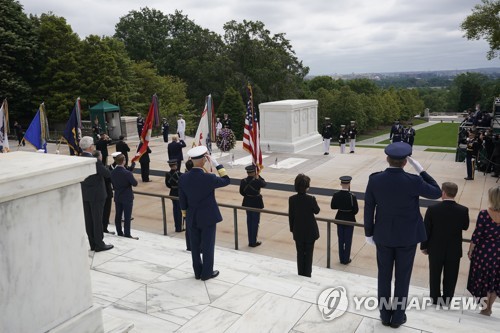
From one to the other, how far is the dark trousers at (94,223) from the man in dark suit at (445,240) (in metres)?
4.47

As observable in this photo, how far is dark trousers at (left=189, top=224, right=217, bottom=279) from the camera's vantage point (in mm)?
5113

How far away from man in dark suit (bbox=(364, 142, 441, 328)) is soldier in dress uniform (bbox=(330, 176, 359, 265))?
286 cm

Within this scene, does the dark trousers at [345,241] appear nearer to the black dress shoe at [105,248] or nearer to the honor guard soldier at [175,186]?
the honor guard soldier at [175,186]

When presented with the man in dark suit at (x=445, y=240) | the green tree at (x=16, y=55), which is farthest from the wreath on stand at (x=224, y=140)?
the green tree at (x=16, y=55)

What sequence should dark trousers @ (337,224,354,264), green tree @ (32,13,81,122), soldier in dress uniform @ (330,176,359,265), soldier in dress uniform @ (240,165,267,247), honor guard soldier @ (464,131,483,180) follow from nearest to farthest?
soldier in dress uniform @ (330,176,359,265)
dark trousers @ (337,224,354,264)
soldier in dress uniform @ (240,165,267,247)
honor guard soldier @ (464,131,483,180)
green tree @ (32,13,81,122)

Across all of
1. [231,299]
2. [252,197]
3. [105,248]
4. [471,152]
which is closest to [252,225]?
[252,197]

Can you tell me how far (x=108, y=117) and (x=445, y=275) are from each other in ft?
71.9

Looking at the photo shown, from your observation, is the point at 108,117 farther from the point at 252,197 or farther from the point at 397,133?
the point at 252,197

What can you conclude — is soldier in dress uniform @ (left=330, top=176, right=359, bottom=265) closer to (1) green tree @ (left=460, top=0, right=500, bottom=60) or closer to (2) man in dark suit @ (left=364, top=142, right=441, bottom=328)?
(2) man in dark suit @ (left=364, top=142, right=441, bottom=328)

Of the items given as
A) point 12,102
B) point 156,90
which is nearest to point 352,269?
point 12,102

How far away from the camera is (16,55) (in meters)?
29.5

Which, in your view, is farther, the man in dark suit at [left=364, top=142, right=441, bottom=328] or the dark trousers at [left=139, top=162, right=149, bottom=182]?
the dark trousers at [left=139, top=162, right=149, bottom=182]

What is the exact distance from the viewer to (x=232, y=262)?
239 inches

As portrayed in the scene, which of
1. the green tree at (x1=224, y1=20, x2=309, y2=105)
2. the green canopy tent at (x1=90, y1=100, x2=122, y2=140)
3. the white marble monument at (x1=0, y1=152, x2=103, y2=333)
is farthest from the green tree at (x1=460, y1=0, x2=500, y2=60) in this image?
the white marble monument at (x1=0, y1=152, x2=103, y2=333)
